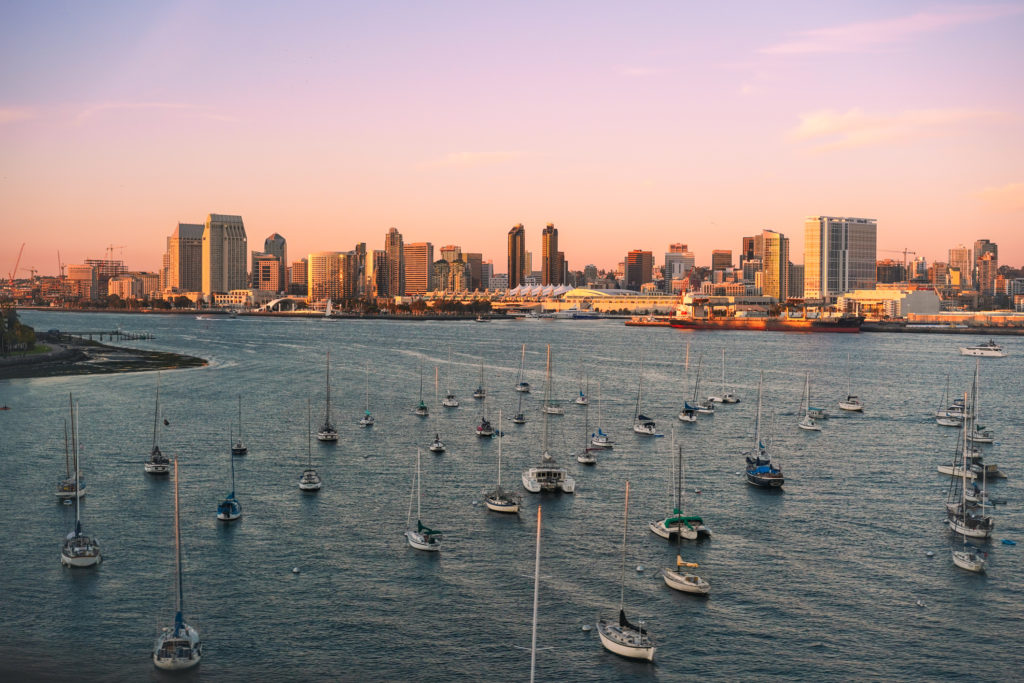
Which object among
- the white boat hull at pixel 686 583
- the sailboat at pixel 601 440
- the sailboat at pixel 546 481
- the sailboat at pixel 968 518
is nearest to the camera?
the white boat hull at pixel 686 583

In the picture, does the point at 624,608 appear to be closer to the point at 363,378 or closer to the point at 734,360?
the point at 363,378

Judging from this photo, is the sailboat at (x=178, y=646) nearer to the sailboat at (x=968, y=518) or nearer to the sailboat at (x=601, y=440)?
the sailboat at (x=968, y=518)

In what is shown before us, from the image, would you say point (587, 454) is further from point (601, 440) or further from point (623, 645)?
point (623, 645)

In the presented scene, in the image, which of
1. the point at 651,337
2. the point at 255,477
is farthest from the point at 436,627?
the point at 651,337

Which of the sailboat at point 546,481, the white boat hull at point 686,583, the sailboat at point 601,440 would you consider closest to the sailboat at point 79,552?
the sailboat at point 546,481

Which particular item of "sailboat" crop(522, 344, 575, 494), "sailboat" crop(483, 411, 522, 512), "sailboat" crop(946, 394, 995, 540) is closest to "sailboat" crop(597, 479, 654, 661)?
"sailboat" crop(483, 411, 522, 512)
